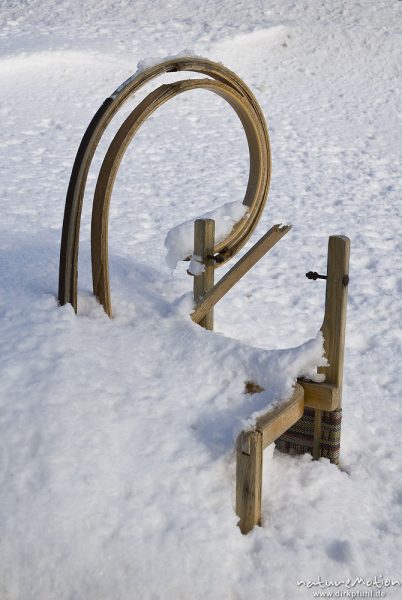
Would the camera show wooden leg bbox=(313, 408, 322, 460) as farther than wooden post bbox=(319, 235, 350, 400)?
Yes

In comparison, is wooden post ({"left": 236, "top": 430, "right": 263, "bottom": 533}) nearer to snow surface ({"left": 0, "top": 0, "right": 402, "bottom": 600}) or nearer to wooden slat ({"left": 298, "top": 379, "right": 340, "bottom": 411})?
snow surface ({"left": 0, "top": 0, "right": 402, "bottom": 600})

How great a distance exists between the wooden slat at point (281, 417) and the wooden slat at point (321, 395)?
0.14 feet

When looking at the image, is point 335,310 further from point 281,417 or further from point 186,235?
point 186,235

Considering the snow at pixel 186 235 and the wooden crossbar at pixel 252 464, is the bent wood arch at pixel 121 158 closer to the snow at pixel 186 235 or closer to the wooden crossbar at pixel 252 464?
the snow at pixel 186 235

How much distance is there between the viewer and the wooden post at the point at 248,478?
7.26ft

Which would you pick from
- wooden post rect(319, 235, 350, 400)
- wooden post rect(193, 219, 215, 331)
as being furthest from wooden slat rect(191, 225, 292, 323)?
wooden post rect(319, 235, 350, 400)

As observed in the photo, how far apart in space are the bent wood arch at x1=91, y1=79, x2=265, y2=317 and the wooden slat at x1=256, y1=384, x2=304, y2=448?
0.80 metres

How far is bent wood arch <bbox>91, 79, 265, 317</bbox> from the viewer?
2699 millimetres

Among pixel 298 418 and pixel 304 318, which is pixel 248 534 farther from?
pixel 304 318

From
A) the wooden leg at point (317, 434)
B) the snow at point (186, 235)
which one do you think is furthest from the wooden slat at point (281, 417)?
the snow at point (186, 235)

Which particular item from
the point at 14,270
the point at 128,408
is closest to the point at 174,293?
the point at 14,270

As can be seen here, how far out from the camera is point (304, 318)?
385cm

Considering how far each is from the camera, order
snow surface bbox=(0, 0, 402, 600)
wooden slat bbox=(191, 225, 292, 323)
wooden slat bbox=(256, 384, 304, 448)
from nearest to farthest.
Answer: snow surface bbox=(0, 0, 402, 600) < wooden slat bbox=(256, 384, 304, 448) < wooden slat bbox=(191, 225, 292, 323)

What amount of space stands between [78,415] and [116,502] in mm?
324
